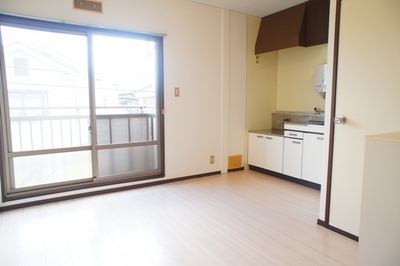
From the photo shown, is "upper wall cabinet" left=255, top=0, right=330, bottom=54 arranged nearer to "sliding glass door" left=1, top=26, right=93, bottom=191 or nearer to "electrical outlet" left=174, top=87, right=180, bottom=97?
"electrical outlet" left=174, top=87, right=180, bottom=97

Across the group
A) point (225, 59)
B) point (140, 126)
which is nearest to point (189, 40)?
point (225, 59)

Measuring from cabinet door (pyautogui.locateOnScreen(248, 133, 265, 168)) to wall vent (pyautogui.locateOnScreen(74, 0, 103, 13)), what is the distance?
3.21 m

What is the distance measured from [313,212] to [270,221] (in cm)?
62

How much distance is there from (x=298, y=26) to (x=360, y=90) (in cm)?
212

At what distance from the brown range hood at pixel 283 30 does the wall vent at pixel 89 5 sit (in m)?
2.79

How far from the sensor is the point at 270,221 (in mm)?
2844

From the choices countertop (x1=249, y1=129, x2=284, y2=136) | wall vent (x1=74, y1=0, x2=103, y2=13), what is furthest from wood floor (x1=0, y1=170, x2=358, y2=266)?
wall vent (x1=74, y1=0, x2=103, y2=13)

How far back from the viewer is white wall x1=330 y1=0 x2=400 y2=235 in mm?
2180

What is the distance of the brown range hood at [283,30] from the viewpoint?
406 cm

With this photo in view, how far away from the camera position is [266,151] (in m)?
4.59

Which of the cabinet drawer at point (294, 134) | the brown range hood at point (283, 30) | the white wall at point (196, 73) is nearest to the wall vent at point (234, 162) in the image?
the white wall at point (196, 73)

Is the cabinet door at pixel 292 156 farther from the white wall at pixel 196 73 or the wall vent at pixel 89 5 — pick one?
the wall vent at pixel 89 5

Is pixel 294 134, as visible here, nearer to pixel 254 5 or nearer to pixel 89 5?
pixel 254 5

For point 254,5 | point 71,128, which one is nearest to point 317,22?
point 254,5
